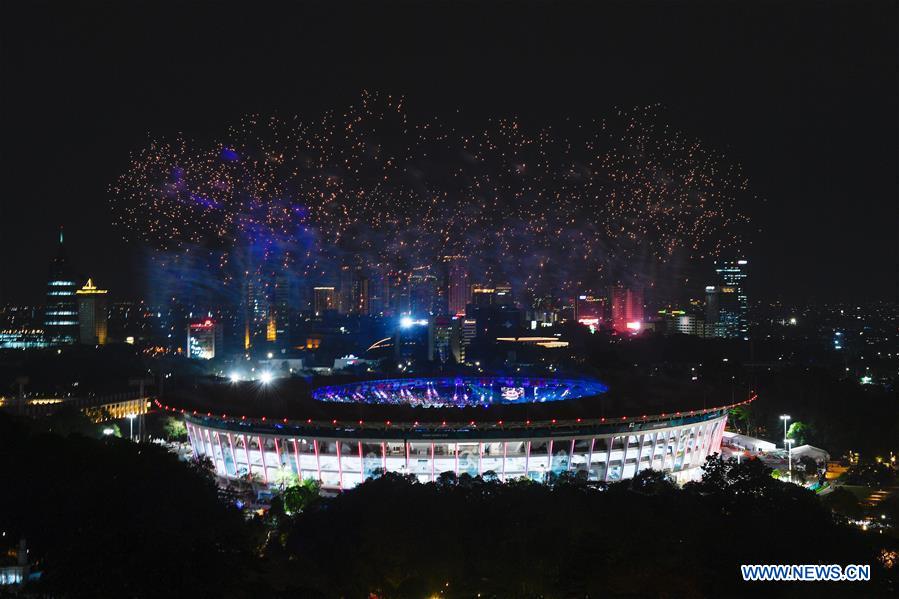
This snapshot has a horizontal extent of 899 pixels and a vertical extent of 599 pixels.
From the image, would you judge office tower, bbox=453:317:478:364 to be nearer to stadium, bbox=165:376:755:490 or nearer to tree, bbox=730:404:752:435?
tree, bbox=730:404:752:435

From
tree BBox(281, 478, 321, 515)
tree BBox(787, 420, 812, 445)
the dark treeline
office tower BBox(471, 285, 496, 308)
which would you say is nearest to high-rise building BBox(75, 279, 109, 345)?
office tower BBox(471, 285, 496, 308)

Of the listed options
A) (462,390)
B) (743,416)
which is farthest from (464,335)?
(462,390)

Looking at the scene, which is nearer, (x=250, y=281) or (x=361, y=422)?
(x=361, y=422)

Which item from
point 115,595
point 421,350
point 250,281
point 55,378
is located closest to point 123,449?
point 115,595

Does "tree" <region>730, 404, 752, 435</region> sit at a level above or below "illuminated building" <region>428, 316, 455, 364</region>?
below

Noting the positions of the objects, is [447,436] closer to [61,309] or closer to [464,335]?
[464,335]

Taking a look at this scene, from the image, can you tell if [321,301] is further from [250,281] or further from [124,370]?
[124,370]
